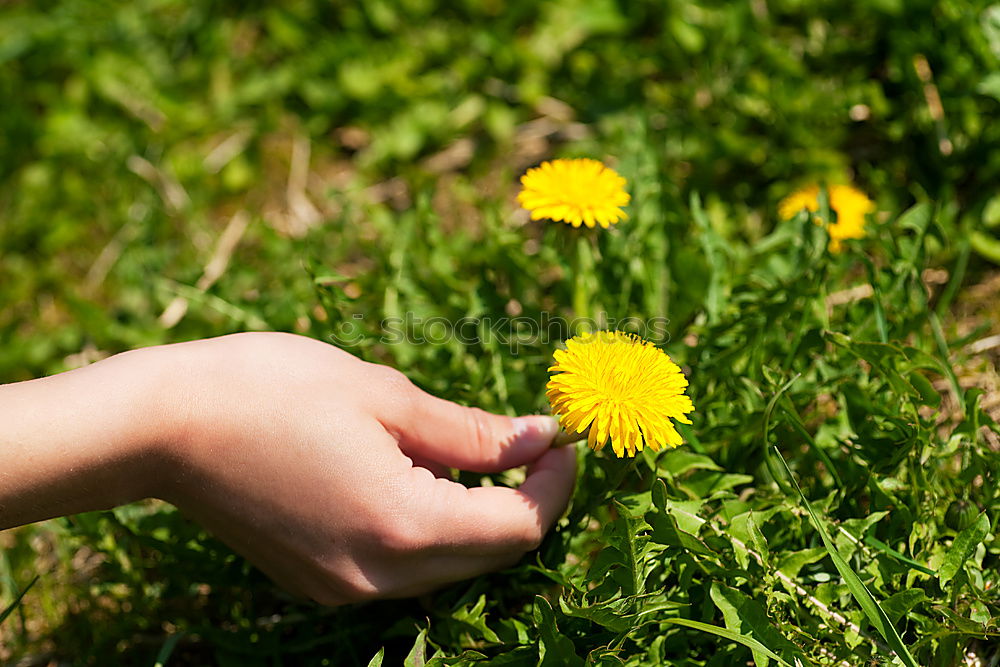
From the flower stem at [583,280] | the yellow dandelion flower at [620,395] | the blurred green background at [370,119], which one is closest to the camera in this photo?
the yellow dandelion flower at [620,395]

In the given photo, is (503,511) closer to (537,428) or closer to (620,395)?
(537,428)

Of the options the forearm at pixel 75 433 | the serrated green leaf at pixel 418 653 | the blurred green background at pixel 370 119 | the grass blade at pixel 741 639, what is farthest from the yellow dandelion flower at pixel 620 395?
the blurred green background at pixel 370 119

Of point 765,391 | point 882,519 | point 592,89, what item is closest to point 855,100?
point 592,89

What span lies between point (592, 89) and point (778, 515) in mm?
1635

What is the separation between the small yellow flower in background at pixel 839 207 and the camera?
6.35 feet

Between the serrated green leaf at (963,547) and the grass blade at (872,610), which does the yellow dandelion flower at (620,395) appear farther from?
the serrated green leaf at (963,547)

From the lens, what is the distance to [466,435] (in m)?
1.39

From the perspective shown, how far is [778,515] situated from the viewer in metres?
1.48

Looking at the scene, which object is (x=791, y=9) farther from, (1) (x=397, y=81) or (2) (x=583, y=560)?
(2) (x=583, y=560)

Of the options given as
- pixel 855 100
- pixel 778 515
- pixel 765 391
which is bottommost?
pixel 778 515

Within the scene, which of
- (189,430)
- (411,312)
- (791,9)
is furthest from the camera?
(791,9)

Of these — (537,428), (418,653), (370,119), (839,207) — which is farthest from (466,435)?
(370,119)

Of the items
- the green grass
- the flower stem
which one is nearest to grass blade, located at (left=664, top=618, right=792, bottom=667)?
the green grass

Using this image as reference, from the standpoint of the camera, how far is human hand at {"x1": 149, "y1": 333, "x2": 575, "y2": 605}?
124 centimetres
